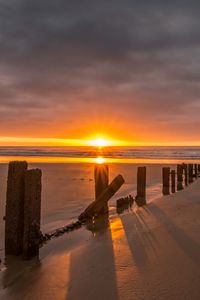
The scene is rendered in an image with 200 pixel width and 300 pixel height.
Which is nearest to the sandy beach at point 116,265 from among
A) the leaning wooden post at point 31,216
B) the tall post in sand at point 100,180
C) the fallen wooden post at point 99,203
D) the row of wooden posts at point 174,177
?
the leaning wooden post at point 31,216

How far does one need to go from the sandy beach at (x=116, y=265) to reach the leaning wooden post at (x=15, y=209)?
272 millimetres

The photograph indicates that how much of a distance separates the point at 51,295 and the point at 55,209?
706cm

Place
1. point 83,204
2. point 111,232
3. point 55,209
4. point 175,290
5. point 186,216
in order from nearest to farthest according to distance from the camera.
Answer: point 175,290, point 111,232, point 186,216, point 55,209, point 83,204

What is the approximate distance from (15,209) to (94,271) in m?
1.94

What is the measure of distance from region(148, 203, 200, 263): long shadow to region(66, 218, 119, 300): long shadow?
1.17m

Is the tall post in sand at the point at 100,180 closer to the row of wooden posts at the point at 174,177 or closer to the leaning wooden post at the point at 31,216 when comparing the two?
the leaning wooden post at the point at 31,216

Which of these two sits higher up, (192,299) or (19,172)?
(19,172)

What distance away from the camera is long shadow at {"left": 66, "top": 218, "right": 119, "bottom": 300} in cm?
420

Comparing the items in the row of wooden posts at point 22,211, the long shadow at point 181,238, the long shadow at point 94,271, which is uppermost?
the row of wooden posts at point 22,211

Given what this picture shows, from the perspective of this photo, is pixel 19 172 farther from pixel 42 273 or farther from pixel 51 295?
pixel 51 295

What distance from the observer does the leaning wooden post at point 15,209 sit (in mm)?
6102

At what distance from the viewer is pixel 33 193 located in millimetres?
6117

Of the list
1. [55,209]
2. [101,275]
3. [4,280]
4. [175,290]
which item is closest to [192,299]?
[175,290]

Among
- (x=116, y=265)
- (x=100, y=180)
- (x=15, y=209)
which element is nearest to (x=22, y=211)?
(x=15, y=209)
